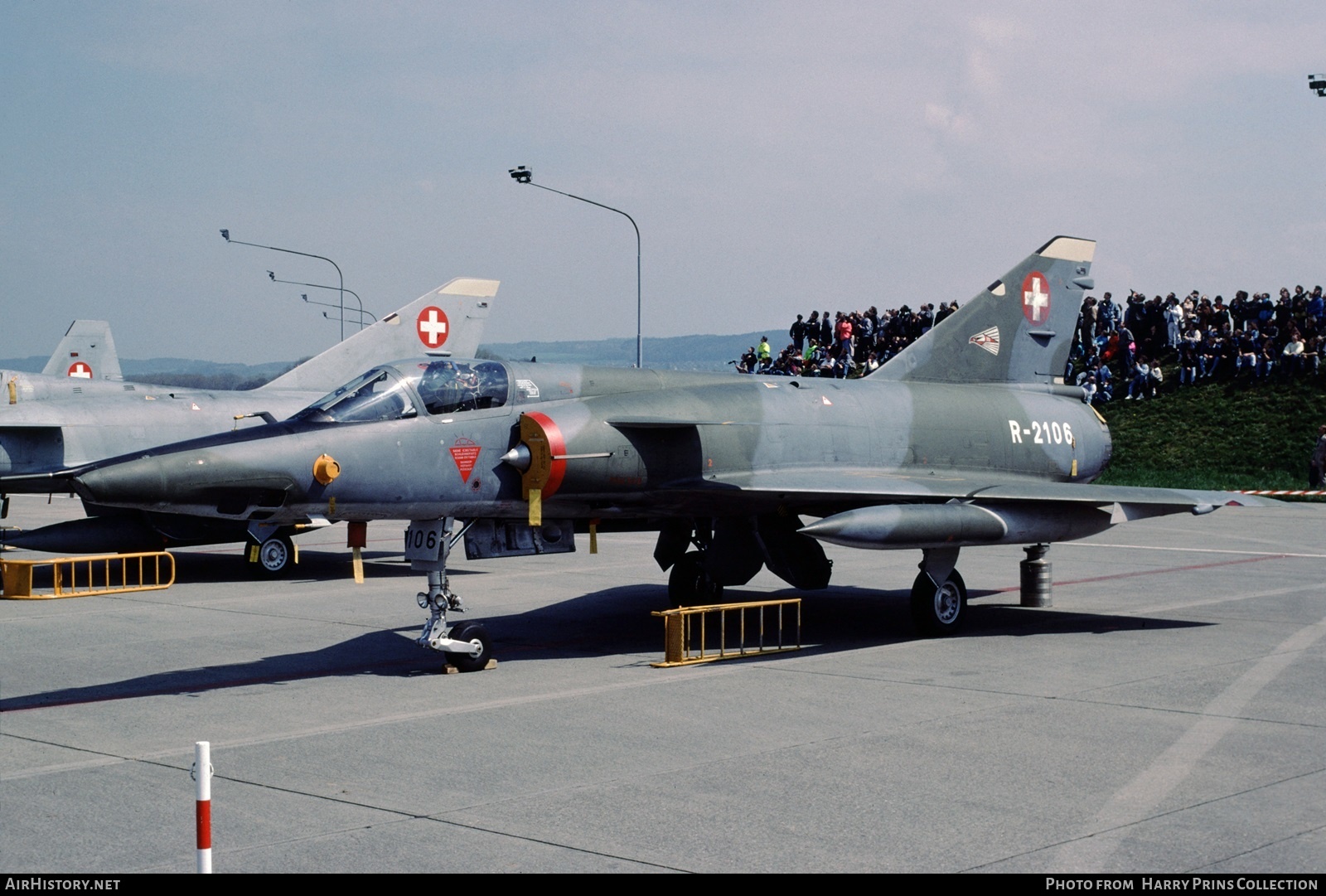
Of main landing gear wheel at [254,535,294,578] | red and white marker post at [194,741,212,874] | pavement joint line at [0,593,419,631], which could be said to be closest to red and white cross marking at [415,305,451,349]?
main landing gear wheel at [254,535,294,578]

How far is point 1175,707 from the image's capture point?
9.10 meters

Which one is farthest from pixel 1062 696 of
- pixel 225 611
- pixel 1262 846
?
pixel 225 611

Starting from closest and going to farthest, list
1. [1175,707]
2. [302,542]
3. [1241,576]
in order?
[1175,707]
[1241,576]
[302,542]

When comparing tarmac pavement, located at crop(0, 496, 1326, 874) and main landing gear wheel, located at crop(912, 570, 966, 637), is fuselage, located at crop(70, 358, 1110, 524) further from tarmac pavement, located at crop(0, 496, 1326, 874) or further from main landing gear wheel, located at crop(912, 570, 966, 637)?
tarmac pavement, located at crop(0, 496, 1326, 874)

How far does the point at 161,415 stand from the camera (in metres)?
19.9

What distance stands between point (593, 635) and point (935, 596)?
337 centimetres

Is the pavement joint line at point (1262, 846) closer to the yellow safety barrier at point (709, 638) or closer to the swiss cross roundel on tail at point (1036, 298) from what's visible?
the yellow safety barrier at point (709, 638)

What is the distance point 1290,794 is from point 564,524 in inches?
260

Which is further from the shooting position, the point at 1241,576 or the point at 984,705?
the point at 1241,576

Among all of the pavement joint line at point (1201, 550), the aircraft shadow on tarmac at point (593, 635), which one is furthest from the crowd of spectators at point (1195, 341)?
the aircraft shadow on tarmac at point (593, 635)

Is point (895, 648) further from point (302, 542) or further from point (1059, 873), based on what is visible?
point (302, 542)

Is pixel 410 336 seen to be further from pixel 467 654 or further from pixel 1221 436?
pixel 1221 436

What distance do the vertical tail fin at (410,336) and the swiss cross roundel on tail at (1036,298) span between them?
9.65m

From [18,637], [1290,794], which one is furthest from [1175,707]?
[18,637]
